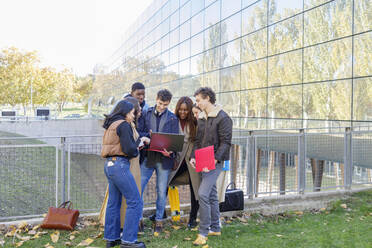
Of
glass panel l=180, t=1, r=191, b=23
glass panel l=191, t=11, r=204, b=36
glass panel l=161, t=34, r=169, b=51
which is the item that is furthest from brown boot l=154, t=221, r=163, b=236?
glass panel l=161, t=34, r=169, b=51

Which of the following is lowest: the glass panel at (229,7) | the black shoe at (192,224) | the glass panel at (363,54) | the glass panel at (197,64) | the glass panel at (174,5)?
the black shoe at (192,224)

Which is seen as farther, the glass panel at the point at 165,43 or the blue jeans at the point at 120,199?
the glass panel at the point at 165,43

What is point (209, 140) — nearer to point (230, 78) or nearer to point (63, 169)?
point (63, 169)

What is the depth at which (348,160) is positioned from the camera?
25.1ft

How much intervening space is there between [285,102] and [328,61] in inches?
106

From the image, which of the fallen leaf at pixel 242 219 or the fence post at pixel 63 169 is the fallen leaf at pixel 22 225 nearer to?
the fence post at pixel 63 169

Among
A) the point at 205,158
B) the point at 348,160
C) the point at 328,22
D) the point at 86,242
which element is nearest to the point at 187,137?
the point at 205,158

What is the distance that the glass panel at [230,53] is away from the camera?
1806 centimetres

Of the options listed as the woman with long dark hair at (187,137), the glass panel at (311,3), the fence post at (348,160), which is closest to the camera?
the woman with long dark hair at (187,137)

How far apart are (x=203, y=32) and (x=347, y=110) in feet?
42.1

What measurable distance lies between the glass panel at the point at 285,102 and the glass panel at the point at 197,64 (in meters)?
7.96

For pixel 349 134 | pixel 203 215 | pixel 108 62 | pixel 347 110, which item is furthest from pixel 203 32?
pixel 108 62

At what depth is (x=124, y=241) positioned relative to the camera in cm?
410

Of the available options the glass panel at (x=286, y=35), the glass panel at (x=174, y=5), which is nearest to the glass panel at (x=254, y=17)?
the glass panel at (x=286, y=35)
